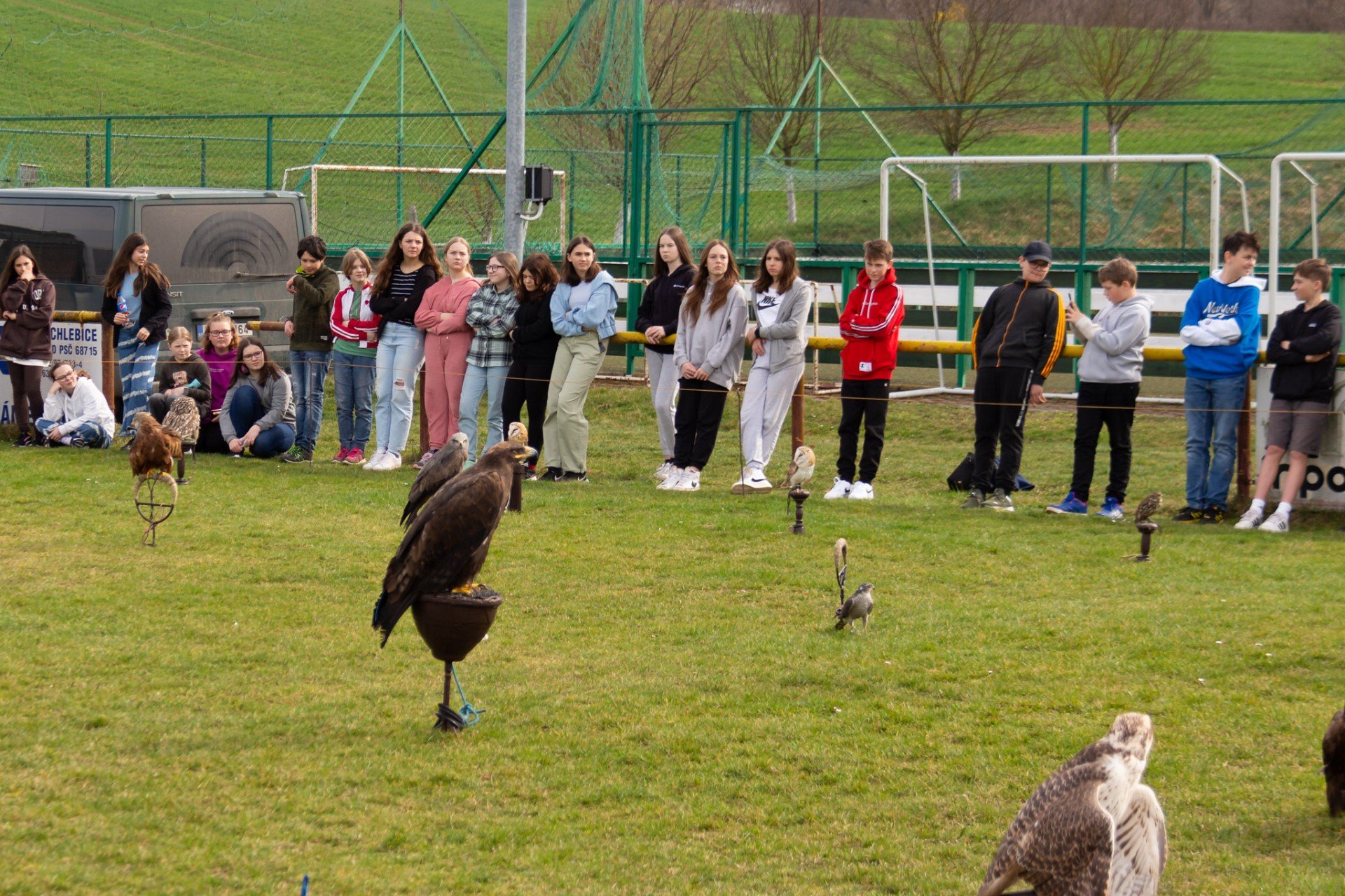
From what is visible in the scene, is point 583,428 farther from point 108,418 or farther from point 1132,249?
point 1132,249

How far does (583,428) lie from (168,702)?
6221 millimetres

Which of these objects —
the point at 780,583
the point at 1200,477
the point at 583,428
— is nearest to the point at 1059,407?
the point at 1200,477

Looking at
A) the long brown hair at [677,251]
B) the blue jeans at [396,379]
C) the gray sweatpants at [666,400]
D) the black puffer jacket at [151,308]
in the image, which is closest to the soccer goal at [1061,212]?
Result: the gray sweatpants at [666,400]

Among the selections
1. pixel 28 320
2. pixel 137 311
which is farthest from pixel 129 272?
pixel 28 320

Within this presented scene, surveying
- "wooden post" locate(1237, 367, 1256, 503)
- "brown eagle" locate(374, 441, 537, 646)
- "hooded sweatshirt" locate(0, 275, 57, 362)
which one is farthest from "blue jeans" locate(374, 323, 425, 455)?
"wooden post" locate(1237, 367, 1256, 503)

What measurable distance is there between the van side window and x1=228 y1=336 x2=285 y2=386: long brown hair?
5.52ft

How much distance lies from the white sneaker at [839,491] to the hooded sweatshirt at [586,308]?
2285 mm

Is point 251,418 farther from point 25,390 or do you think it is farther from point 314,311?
point 25,390

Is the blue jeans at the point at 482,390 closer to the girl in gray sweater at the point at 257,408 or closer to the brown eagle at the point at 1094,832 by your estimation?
the girl in gray sweater at the point at 257,408

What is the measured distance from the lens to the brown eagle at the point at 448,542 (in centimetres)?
625

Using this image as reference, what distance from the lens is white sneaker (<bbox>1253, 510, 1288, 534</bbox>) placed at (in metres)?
10.6

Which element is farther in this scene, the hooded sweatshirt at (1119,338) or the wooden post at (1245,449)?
the wooden post at (1245,449)

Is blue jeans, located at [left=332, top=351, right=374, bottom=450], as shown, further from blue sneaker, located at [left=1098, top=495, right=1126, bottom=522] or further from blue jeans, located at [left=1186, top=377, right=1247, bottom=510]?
blue jeans, located at [left=1186, top=377, right=1247, bottom=510]

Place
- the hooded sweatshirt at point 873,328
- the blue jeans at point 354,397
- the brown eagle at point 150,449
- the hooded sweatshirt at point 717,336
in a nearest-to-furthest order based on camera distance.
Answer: the brown eagle at point 150,449
the hooded sweatshirt at point 873,328
the hooded sweatshirt at point 717,336
the blue jeans at point 354,397
